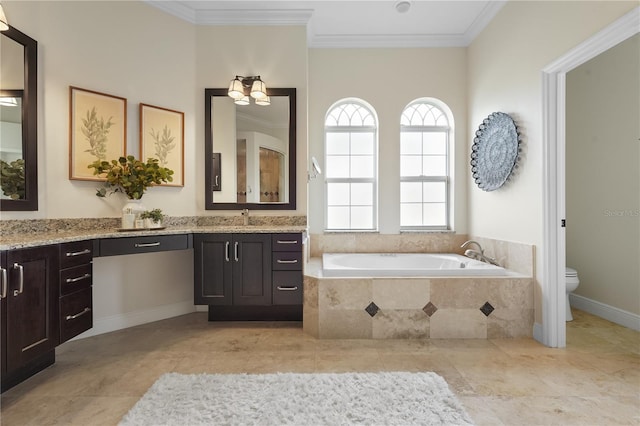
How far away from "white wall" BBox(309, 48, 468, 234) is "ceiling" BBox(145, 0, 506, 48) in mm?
159

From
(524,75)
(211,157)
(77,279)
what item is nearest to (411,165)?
(524,75)

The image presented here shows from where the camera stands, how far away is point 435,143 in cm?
371

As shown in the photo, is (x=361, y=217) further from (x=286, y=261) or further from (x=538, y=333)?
(x=538, y=333)

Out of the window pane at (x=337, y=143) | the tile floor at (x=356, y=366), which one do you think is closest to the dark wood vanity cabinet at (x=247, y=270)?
the tile floor at (x=356, y=366)

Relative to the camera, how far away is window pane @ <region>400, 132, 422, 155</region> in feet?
12.2

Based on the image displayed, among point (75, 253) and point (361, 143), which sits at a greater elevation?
point (361, 143)

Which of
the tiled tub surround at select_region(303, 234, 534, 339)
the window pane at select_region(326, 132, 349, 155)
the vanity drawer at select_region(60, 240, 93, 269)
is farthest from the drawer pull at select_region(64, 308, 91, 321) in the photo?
the window pane at select_region(326, 132, 349, 155)

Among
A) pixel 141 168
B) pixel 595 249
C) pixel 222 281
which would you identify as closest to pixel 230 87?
pixel 141 168

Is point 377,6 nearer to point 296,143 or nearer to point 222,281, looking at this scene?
point 296,143

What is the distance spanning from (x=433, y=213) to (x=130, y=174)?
10.3ft

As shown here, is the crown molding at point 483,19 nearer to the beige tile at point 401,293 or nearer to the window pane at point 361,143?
the window pane at point 361,143

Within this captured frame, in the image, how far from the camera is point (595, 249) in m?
3.03

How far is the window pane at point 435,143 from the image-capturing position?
3703mm

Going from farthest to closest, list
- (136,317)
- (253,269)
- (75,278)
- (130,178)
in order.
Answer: (136,317)
(253,269)
(130,178)
(75,278)
